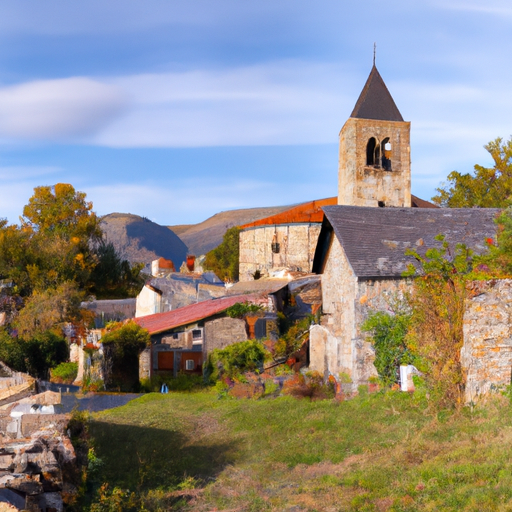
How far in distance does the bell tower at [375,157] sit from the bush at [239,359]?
14900mm

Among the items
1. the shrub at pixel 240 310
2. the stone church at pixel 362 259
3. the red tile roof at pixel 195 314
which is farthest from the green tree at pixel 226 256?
the stone church at pixel 362 259

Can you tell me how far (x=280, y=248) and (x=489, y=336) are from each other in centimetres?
3361

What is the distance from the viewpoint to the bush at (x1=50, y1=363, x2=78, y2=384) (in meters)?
27.2

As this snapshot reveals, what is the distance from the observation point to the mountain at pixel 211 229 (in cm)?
11875

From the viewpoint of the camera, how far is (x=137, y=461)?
12.5m

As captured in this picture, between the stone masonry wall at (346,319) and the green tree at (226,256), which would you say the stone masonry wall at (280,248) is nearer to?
the green tree at (226,256)

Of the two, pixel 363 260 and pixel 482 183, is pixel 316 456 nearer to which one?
pixel 363 260

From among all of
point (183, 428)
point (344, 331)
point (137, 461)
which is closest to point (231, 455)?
point (137, 461)

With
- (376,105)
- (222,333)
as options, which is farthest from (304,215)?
(222,333)

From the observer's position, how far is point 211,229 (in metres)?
131

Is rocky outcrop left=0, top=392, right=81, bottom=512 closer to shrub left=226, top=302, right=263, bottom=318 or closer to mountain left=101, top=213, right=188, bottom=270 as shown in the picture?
shrub left=226, top=302, right=263, bottom=318

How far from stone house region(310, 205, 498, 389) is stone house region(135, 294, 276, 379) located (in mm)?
2255

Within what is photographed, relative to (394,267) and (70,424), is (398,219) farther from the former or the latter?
(70,424)

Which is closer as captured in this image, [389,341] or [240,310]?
[389,341]
